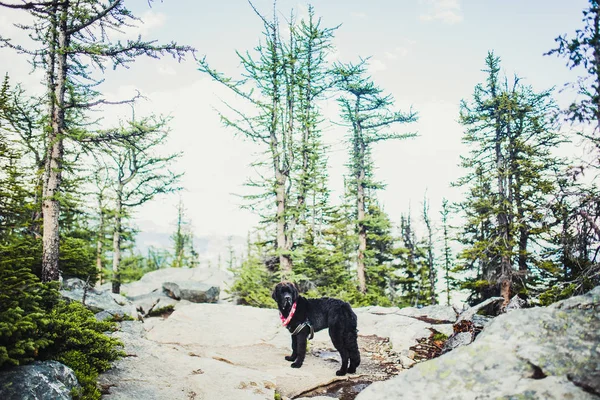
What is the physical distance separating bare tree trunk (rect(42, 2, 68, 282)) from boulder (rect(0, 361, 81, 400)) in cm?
633

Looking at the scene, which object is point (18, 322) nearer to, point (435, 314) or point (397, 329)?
point (397, 329)

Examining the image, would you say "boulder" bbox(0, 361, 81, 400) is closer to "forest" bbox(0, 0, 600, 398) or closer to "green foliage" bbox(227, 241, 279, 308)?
"forest" bbox(0, 0, 600, 398)

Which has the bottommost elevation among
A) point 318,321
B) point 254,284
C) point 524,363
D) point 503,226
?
point 254,284

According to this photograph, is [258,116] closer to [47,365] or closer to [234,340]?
[234,340]

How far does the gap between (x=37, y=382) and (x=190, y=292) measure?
43.7 ft

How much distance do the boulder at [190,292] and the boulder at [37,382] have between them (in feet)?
42.2

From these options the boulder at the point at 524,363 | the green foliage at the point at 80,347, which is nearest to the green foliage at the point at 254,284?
the green foliage at the point at 80,347

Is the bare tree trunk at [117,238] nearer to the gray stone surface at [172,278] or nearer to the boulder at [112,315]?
the gray stone surface at [172,278]

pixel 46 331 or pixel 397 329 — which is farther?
pixel 397 329

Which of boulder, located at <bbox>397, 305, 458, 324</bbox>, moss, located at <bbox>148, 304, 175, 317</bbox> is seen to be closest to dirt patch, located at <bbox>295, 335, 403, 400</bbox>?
boulder, located at <bbox>397, 305, 458, 324</bbox>

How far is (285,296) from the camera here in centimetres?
662

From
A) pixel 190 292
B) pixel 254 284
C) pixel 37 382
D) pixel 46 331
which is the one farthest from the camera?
pixel 190 292

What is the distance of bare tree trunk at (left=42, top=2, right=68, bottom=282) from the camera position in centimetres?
841

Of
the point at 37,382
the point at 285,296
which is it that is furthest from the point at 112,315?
the point at 37,382
